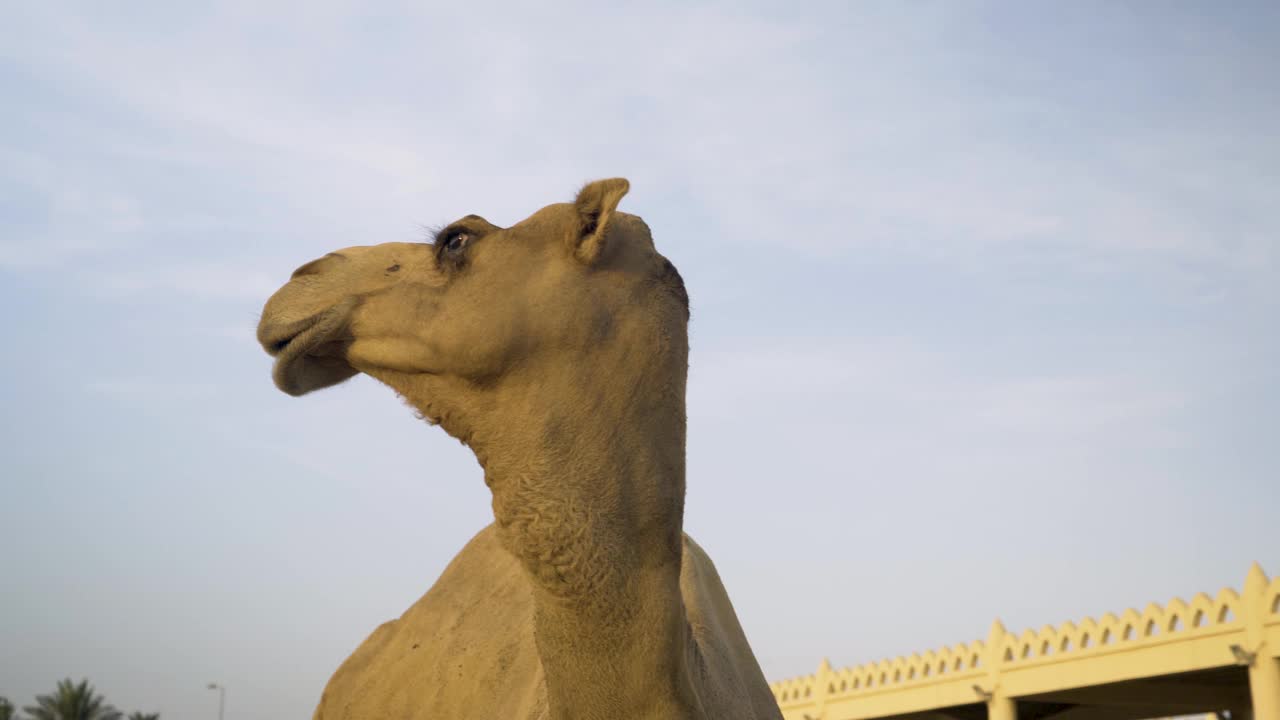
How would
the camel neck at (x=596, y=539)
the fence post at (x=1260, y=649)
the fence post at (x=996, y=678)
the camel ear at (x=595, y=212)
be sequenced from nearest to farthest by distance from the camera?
1. the camel neck at (x=596, y=539)
2. the camel ear at (x=595, y=212)
3. the fence post at (x=1260, y=649)
4. the fence post at (x=996, y=678)

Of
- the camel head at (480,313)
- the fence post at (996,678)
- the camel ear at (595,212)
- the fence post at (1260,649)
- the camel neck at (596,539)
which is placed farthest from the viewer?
the fence post at (996,678)

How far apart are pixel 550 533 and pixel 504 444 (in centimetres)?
32

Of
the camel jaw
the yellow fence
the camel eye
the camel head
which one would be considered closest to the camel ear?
the camel head

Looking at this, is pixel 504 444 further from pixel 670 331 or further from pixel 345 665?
pixel 345 665

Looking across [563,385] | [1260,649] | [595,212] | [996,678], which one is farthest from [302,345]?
[996,678]

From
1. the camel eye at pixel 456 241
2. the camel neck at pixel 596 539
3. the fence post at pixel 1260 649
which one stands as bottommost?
the camel neck at pixel 596 539

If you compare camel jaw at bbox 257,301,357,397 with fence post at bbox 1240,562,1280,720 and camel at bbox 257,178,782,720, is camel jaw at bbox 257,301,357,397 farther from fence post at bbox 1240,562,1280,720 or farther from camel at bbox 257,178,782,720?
fence post at bbox 1240,562,1280,720

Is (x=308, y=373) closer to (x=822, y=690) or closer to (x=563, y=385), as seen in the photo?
(x=563, y=385)

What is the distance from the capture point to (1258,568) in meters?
18.0

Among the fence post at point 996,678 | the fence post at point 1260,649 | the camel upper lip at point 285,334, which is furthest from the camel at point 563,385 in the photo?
the fence post at point 996,678

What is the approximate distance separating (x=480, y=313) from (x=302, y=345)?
55 cm

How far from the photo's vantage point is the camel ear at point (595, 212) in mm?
3906

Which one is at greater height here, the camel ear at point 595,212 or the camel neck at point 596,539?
the camel ear at point 595,212

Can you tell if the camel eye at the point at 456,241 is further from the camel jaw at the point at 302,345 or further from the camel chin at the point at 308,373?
the camel chin at the point at 308,373
